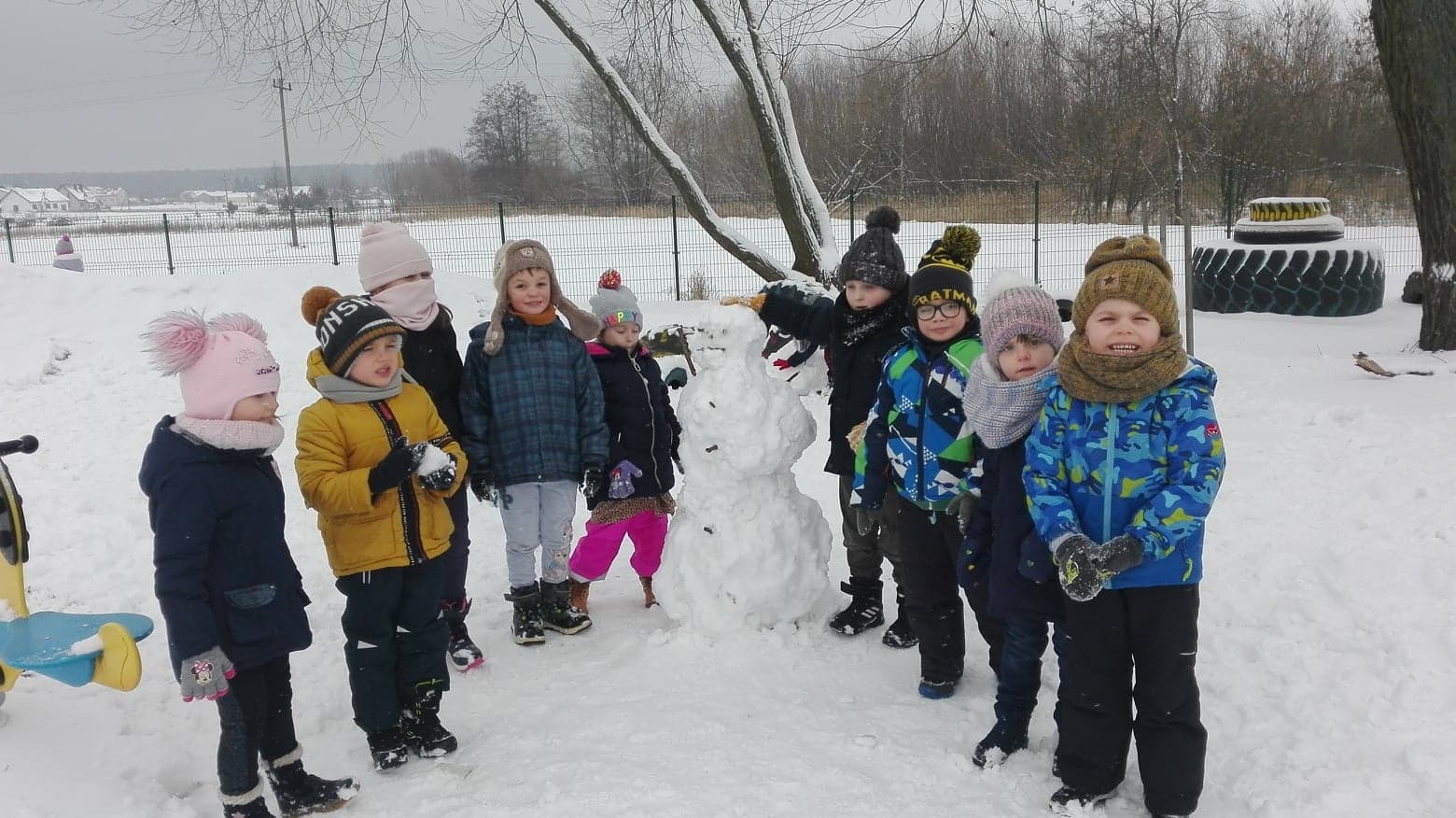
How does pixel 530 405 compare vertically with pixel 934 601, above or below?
above

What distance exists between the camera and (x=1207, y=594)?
3941 millimetres

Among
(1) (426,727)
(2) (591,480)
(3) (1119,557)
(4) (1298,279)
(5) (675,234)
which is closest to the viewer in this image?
(3) (1119,557)

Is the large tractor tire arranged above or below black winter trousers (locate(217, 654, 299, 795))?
above

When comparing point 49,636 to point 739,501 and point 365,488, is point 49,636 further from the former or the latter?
point 739,501

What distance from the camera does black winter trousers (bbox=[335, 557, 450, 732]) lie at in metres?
3.10

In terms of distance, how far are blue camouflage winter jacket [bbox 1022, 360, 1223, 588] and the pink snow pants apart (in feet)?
6.89

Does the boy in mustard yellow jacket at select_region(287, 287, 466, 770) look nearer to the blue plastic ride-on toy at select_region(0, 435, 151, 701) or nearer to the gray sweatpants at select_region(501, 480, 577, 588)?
the blue plastic ride-on toy at select_region(0, 435, 151, 701)

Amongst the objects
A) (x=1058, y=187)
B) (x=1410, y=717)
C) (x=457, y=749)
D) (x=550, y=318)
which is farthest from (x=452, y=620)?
(x=1058, y=187)

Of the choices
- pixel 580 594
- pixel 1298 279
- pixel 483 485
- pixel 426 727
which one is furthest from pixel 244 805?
pixel 1298 279

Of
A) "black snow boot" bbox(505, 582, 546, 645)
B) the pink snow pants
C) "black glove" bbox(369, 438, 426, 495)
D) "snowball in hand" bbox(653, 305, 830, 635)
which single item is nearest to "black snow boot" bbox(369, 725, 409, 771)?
"black glove" bbox(369, 438, 426, 495)

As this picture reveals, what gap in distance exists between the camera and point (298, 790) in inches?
114

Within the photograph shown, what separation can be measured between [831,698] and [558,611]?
1398 millimetres

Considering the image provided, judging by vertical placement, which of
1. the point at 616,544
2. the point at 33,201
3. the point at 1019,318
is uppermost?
the point at 33,201

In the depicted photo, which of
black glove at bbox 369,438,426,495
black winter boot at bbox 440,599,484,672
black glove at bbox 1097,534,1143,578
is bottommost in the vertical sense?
black winter boot at bbox 440,599,484,672
